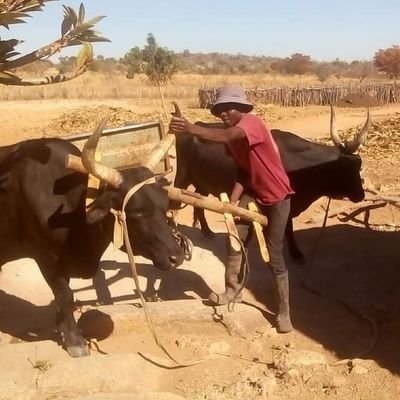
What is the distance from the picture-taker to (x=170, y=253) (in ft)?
16.9

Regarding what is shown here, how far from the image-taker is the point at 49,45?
414cm

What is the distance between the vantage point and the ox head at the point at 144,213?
16.8 feet

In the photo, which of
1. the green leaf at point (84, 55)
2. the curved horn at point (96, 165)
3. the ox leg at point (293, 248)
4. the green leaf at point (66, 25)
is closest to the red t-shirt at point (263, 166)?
the curved horn at point (96, 165)

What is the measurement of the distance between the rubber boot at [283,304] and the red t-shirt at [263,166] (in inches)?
28.4

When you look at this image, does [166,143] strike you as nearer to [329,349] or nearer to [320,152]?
[329,349]

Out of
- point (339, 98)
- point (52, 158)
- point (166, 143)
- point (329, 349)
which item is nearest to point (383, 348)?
point (329, 349)

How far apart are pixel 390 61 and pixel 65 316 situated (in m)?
48.9

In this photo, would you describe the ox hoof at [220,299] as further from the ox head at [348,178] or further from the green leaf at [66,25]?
the green leaf at [66,25]

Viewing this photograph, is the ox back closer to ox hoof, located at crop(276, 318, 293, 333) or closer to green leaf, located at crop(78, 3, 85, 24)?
ox hoof, located at crop(276, 318, 293, 333)

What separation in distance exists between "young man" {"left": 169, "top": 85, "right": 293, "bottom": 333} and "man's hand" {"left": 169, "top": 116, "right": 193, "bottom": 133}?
0.17 metres

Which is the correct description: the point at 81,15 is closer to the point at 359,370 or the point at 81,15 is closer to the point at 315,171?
the point at 359,370

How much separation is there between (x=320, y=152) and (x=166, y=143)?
3.11 metres

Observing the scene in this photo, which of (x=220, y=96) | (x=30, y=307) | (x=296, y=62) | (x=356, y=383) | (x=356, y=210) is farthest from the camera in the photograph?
(x=296, y=62)

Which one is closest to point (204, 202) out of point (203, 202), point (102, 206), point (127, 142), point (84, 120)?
point (203, 202)
